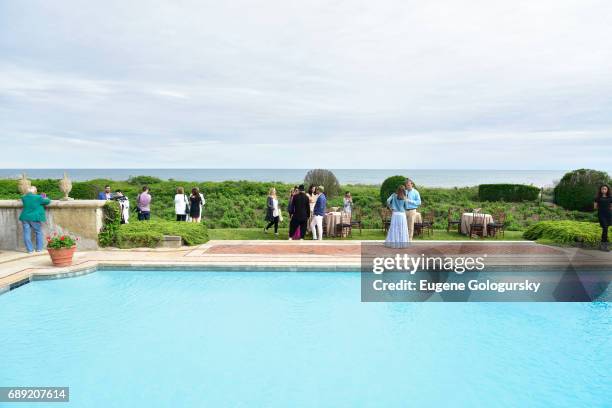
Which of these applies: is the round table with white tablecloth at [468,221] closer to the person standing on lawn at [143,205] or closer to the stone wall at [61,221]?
the person standing on lawn at [143,205]

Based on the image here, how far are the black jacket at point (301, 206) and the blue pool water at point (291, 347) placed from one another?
3870 millimetres

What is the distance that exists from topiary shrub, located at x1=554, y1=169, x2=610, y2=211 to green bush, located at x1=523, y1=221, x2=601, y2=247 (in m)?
10.8

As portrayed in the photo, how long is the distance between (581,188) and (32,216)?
2430 cm

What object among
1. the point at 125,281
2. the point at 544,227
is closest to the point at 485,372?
the point at 125,281

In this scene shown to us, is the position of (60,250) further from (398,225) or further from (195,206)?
(398,225)

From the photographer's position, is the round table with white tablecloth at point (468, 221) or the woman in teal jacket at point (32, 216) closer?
the woman in teal jacket at point (32, 216)

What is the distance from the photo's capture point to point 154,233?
1187 centimetres

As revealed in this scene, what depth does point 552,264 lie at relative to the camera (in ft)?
31.9

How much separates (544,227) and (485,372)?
31.8ft

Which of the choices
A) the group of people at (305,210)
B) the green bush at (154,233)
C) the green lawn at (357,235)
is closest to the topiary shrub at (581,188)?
the green lawn at (357,235)

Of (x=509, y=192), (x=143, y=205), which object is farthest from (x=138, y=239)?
(x=509, y=192)

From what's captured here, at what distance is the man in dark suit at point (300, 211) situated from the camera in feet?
40.8

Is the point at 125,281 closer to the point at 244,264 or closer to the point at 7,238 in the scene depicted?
the point at 244,264

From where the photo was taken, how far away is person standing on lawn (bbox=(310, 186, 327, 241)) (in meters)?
12.8
